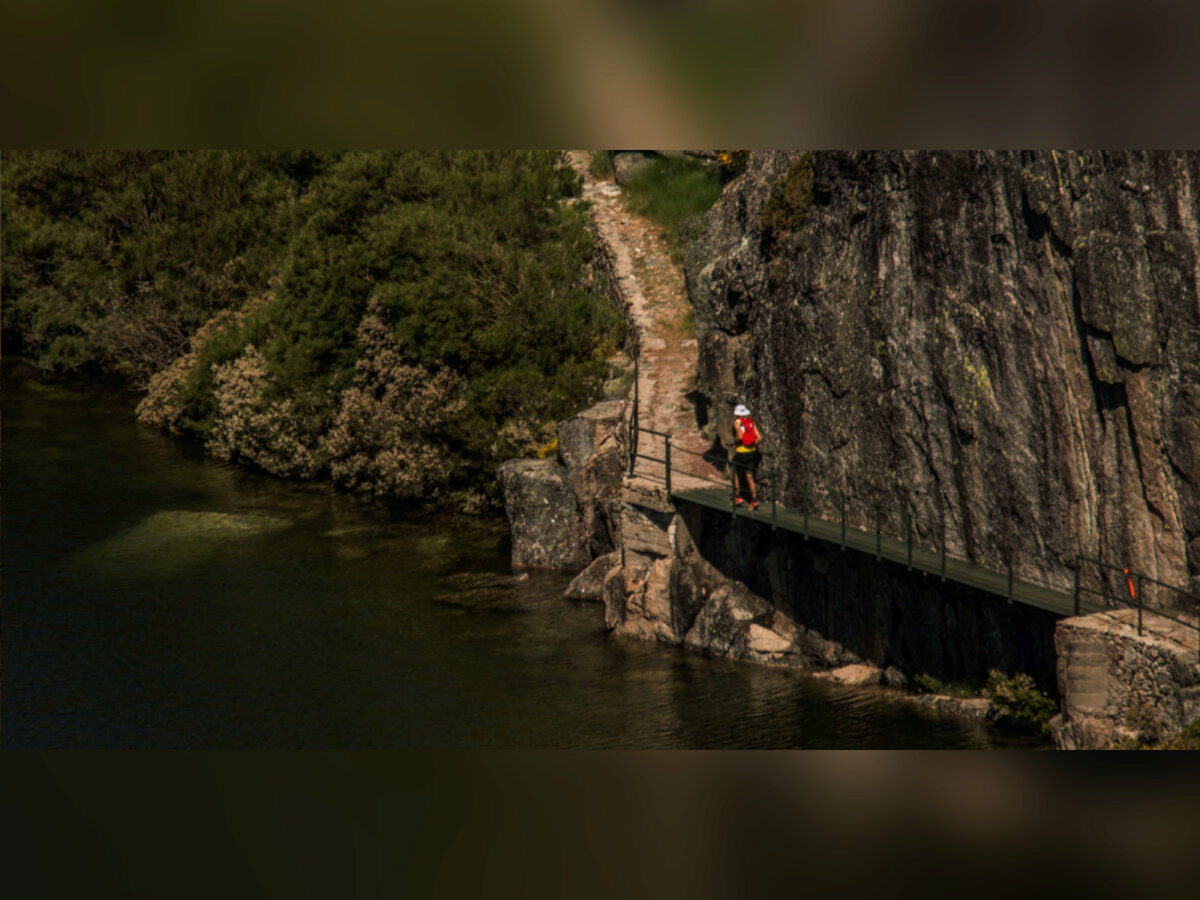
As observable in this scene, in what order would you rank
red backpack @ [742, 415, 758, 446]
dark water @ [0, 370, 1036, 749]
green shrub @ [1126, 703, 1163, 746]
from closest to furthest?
green shrub @ [1126, 703, 1163, 746] < dark water @ [0, 370, 1036, 749] < red backpack @ [742, 415, 758, 446]

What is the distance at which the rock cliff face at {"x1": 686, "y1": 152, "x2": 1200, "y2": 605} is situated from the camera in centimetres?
2175

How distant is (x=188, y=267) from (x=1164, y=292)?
161 ft

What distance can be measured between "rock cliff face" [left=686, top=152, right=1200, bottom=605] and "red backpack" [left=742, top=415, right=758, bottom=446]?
2.22 metres

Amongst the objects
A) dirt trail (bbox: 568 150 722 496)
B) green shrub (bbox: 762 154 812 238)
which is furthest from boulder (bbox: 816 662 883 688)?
green shrub (bbox: 762 154 812 238)

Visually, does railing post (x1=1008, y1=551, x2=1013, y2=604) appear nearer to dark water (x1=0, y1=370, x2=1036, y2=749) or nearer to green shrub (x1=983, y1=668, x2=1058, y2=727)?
green shrub (x1=983, y1=668, x2=1058, y2=727)

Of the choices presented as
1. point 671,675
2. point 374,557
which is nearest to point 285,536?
point 374,557

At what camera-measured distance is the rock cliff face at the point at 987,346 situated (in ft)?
71.4

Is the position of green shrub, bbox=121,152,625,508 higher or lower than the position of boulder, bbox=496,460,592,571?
higher

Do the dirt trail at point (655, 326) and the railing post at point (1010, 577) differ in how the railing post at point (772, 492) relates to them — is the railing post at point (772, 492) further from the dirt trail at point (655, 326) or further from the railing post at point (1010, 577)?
the railing post at point (1010, 577)

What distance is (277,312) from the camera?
51.7m

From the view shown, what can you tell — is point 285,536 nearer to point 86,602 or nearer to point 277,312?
point 86,602

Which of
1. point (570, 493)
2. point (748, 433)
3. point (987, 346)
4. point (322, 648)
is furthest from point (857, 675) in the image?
point (322, 648)

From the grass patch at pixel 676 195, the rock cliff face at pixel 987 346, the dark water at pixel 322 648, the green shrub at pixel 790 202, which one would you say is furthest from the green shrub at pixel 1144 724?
the grass patch at pixel 676 195

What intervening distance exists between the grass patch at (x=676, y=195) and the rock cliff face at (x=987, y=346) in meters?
14.1
